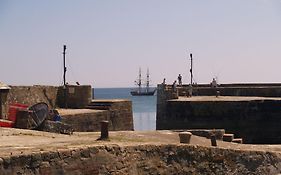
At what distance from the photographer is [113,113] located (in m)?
22.8

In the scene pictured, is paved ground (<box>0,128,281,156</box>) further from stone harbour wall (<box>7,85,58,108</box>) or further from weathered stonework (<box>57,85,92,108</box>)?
weathered stonework (<box>57,85,92,108</box>)

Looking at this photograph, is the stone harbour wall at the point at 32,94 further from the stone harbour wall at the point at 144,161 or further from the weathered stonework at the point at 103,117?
the stone harbour wall at the point at 144,161

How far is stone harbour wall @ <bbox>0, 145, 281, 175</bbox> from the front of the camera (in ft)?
26.3

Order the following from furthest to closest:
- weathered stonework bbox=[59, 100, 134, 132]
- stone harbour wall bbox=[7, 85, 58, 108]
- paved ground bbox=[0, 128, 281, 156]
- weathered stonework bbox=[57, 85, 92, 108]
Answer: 1. weathered stonework bbox=[57, 85, 92, 108]
2. stone harbour wall bbox=[7, 85, 58, 108]
3. weathered stonework bbox=[59, 100, 134, 132]
4. paved ground bbox=[0, 128, 281, 156]

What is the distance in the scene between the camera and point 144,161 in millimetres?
9406

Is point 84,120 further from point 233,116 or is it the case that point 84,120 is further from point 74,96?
point 233,116

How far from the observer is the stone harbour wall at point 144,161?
8023 millimetres

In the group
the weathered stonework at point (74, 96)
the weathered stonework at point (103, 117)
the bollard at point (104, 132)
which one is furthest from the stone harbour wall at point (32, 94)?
the bollard at point (104, 132)

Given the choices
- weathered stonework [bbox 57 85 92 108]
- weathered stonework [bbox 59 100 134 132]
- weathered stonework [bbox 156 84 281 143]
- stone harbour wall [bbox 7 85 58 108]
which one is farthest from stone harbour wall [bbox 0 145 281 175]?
weathered stonework [bbox 156 84 281 143]

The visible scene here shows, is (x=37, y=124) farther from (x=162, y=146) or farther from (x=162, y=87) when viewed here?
(x=162, y=87)

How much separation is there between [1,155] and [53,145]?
127 centimetres

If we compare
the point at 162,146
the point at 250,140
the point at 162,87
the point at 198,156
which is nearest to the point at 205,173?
the point at 198,156

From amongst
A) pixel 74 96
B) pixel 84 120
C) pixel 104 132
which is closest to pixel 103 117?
pixel 84 120

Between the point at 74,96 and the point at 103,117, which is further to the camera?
the point at 74,96
